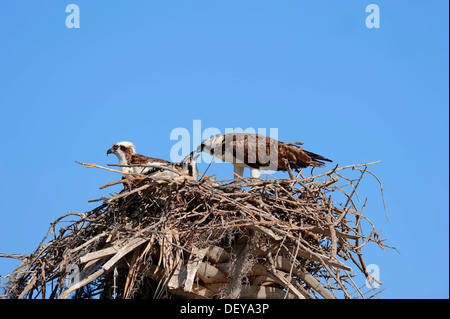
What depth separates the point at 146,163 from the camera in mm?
10359

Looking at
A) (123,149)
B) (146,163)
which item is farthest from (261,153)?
(123,149)

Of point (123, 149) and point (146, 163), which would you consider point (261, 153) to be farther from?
point (123, 149)

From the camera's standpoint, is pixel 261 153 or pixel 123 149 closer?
pixel 261 153

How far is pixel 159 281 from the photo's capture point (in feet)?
27.3

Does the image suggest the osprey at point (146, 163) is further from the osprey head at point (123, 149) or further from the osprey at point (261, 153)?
the osprey at point (261, 153)

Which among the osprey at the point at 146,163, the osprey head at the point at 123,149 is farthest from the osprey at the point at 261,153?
the osprey head at the point at 123,149

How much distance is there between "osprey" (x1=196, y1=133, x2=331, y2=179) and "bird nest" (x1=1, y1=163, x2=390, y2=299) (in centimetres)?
177

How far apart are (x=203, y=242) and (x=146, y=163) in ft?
8.75

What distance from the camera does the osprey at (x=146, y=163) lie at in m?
9.56

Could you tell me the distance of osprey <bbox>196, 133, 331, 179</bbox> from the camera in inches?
413

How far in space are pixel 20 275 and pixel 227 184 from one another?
288cm

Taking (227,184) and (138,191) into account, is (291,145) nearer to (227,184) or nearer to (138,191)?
(227,184)

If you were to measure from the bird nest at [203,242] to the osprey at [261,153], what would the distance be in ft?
5.80
